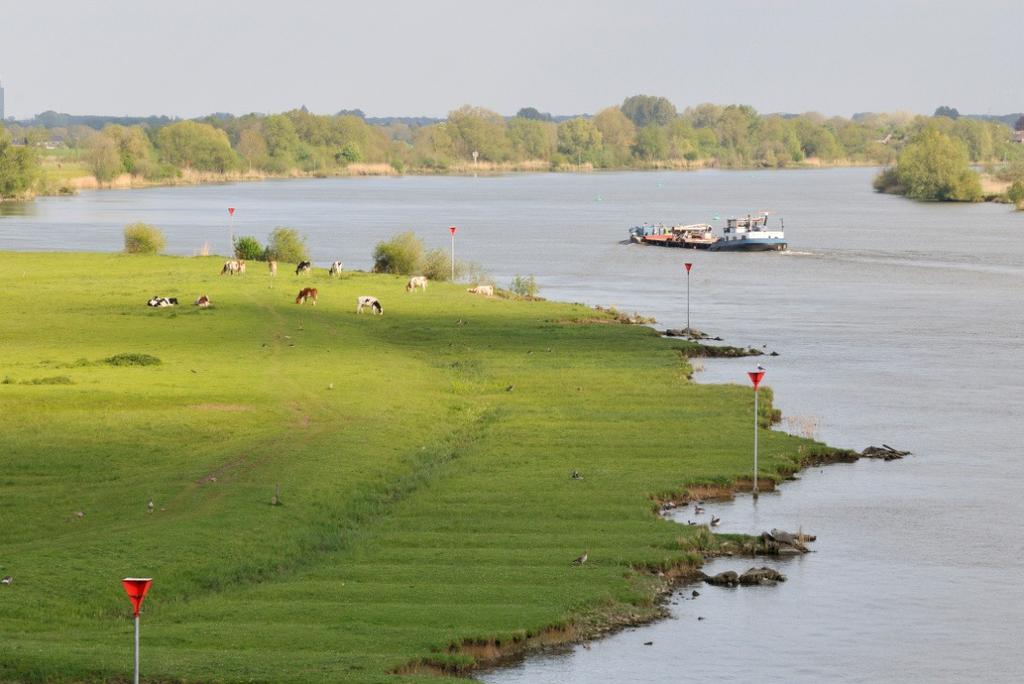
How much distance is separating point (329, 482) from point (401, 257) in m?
52.4

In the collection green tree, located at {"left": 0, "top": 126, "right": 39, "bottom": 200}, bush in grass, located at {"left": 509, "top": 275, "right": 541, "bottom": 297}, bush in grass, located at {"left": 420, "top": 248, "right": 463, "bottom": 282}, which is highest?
green tree, located at {"left": 0, "top": 126, "right": 39, "bottom": 200}

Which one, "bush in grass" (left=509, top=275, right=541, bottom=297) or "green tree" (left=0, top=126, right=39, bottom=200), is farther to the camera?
"green tree" (left=0, top=126, right=39, bottom=200)

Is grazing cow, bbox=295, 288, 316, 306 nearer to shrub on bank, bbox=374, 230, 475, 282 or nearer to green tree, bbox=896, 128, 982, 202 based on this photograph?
shrub on bank, bbox=374, 230, 475, 282

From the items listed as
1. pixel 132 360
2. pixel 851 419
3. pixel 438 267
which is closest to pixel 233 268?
pixel 438 267

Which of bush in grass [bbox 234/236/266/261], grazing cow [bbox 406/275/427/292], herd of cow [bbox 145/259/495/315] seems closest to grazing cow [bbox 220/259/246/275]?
Answer: herd of cow [bbox 145/259/495/315]

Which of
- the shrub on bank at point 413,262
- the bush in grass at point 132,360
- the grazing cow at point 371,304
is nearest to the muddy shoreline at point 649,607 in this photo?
the bush in grass at point 132,360

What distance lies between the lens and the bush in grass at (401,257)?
8662cm

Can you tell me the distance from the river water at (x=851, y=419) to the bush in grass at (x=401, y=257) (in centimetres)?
524

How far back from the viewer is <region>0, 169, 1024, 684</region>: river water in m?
26.2

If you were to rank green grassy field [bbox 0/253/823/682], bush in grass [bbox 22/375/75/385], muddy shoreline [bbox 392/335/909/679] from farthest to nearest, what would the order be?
1. bush in grass [bbox 22/375/75/385]
2. green grassy field [bbox 0/253/823/682]
3. muddy shoreline [bbox 392/335/909/679]

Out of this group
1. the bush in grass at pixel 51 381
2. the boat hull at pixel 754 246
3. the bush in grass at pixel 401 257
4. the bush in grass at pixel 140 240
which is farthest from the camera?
the boat hull at pixel 754 246

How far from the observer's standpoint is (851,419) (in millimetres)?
47062

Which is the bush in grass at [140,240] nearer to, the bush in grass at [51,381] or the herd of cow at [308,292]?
the herd of cow at [308,292]

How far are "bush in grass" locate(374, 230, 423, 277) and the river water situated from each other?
17.2ft
